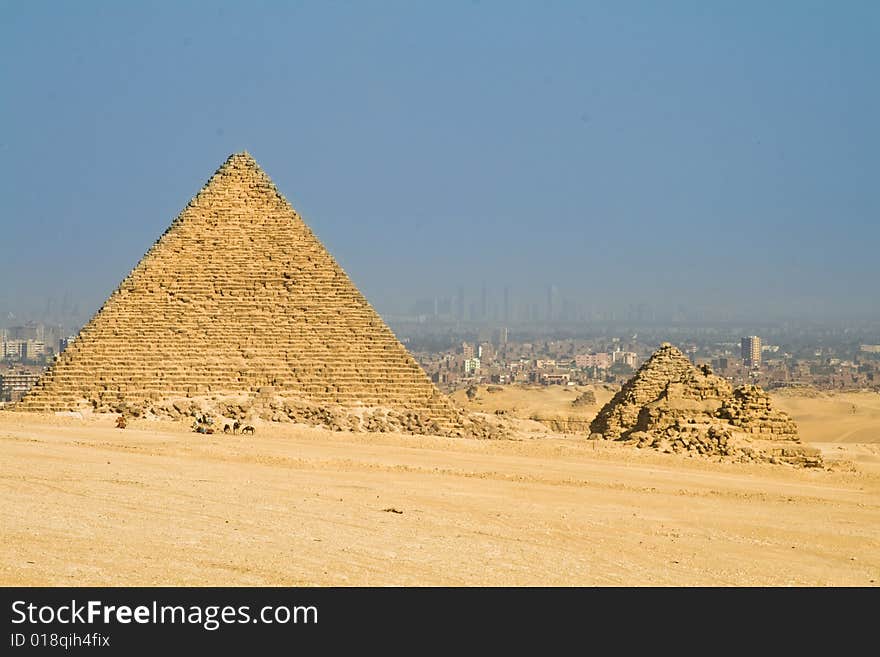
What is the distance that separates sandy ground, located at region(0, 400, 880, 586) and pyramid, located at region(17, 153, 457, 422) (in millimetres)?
4314

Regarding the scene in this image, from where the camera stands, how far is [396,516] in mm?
13938

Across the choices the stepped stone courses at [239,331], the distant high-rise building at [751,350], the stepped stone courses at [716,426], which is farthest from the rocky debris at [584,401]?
the distant high-rise building at [751,350]

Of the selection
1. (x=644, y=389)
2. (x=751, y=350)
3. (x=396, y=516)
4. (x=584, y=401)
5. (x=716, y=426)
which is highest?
(x=751, y=350)

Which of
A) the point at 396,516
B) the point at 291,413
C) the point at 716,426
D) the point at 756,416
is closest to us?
the point at 396,516

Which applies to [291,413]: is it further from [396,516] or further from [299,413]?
[396,516]

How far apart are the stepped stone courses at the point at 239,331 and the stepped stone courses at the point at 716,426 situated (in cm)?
397

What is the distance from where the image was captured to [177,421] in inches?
1035

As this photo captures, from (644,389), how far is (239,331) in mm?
10705

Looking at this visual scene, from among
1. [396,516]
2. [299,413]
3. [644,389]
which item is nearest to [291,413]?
[299,413]

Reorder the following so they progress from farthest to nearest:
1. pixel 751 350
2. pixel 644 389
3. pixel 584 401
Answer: pixel 751 350 < pixel 584 401 < pixel 644 389
